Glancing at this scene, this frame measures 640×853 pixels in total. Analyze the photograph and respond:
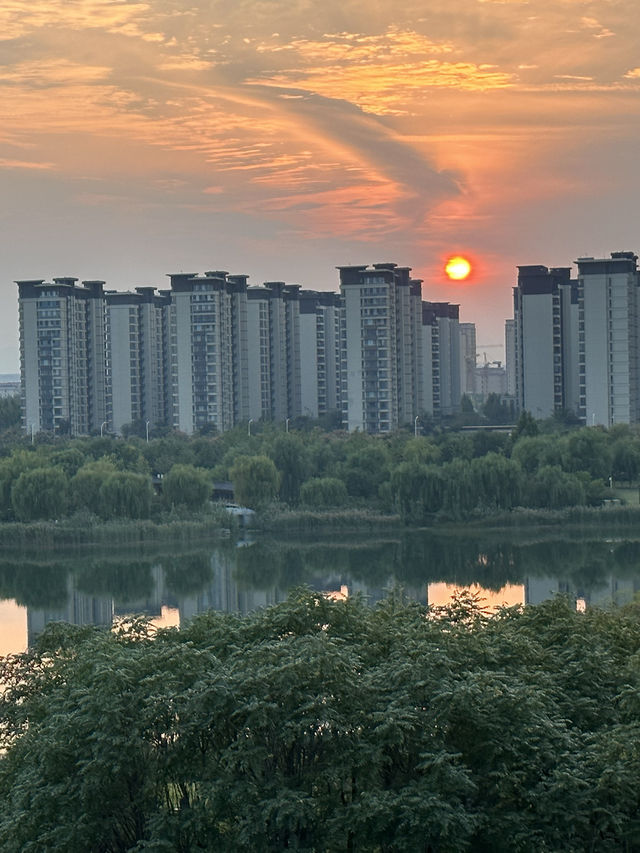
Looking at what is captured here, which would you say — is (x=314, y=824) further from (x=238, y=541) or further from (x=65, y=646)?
(x=238, y=541)

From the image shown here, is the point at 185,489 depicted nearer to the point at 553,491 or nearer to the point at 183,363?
the point at 553,491

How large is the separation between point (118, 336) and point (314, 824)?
32.5 metres

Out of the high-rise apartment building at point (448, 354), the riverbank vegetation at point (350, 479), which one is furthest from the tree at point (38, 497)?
the high-rise apartment building at point (448, 354)

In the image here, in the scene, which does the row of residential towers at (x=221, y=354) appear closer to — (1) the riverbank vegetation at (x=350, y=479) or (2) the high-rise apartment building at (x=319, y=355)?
(2) the high-rise apartment building at (x=319, y=355)

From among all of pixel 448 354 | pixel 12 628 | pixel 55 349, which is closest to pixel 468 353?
pixel 448 354

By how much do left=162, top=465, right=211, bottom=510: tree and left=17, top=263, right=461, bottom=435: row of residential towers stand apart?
12.4 metres

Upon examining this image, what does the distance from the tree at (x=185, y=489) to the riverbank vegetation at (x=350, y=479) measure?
2 cm

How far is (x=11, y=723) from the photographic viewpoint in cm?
645

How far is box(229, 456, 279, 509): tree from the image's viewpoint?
22.5 m

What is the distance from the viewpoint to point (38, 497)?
21.1 m

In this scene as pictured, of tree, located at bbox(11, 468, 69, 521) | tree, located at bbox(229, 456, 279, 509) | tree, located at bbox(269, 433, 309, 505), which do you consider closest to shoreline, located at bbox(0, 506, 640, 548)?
tree, located at bbox(11, 468, 69, 521)

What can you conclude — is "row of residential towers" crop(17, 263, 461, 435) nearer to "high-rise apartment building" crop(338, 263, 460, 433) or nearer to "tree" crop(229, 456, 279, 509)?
"high-rise apartment building" crop(338, 263, 460, 433)

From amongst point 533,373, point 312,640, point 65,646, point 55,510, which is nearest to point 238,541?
point 55,510

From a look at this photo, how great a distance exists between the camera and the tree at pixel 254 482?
2248 centimetres
